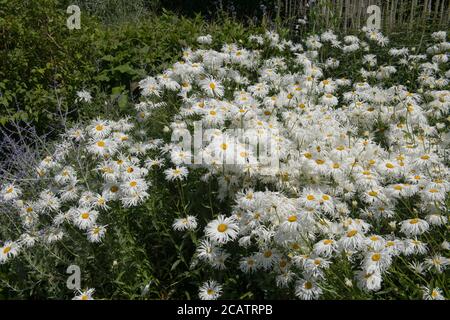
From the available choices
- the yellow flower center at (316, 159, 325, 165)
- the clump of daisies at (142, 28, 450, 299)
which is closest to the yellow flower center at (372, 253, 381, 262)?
the clump of daisies at (142, 28, 450, 299)

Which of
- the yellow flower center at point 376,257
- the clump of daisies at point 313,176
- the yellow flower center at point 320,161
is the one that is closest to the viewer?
the yellow flower center at point 376,257

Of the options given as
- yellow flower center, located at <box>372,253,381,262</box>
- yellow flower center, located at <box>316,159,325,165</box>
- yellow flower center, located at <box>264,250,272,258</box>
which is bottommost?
yellow flower center, located at <box>264,250,272,258</box>

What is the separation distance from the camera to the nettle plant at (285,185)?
2496 mm

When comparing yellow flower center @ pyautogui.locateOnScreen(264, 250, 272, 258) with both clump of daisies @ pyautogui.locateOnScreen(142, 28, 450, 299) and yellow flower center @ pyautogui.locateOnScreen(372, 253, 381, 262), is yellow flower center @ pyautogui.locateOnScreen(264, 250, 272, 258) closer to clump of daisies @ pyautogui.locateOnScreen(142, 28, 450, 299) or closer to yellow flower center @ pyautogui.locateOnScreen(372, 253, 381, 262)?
clump of daisies @ pyautogui.locateOnScreen(142, 28, 450, 299)

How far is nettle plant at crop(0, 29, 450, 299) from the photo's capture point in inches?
98.3

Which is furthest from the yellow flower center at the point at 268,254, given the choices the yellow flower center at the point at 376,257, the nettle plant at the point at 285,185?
the yellow flower center at the point at 376,257

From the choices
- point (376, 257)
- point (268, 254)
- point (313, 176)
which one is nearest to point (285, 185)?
point (313, 176)

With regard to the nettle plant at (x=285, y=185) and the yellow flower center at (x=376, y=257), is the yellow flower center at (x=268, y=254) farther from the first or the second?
the yellow flower center at (x=376, y=257)

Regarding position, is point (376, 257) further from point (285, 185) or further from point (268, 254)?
point (285, 185)

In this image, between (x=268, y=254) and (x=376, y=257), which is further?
(x=268, y=254)

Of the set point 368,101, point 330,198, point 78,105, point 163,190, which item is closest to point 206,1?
point 78,105

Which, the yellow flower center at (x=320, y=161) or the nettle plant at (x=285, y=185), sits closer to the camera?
the nettle plant at (x=285, y=185)

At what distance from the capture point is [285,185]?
2.88 metres
